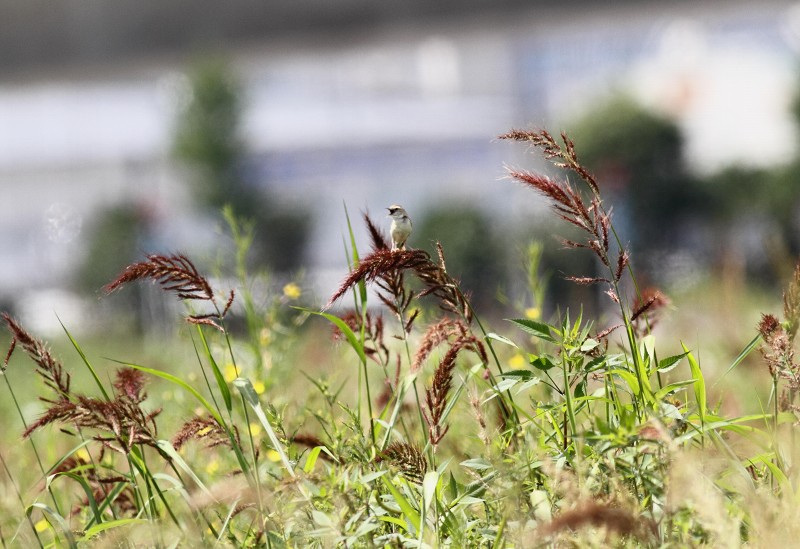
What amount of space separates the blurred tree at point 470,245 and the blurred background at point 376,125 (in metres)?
0.02

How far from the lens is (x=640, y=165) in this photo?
1027cm

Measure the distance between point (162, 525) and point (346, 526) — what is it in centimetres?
32

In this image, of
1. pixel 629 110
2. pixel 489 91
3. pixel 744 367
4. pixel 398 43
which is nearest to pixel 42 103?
pixel 398 43

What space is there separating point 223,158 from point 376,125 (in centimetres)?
364

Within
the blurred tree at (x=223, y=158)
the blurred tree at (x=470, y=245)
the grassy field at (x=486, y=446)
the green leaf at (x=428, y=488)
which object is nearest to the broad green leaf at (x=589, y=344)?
the grassy field at (x=486, y=446)

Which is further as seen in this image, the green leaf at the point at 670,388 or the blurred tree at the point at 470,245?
the blurred tree at the point at 470,245

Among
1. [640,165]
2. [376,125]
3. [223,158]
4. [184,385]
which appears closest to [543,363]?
[184,385]

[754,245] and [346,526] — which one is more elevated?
[346,526]

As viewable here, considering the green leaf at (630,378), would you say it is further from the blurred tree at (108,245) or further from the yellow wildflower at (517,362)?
the blurred tree at (108,245)

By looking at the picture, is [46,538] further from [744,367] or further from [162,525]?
[744,367]

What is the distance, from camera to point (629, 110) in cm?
1020

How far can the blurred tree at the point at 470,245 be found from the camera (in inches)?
330

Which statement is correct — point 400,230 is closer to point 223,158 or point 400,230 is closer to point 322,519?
point 322,519

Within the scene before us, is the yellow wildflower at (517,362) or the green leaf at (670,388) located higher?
the green leaf at (670,388)
